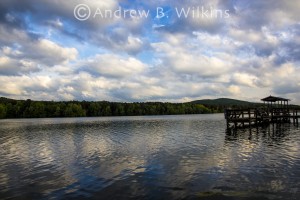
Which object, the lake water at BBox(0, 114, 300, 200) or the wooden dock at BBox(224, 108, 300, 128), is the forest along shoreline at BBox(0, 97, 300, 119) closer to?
the wooden dock at BBox(224, 108, 300, 128)

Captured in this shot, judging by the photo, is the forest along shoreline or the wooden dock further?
the forest along shoreline

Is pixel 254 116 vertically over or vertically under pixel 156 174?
over

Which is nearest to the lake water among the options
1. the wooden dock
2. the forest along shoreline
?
the wooden dock

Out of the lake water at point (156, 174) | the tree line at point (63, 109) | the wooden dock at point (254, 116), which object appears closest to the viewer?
the lake water at point (156, 174)

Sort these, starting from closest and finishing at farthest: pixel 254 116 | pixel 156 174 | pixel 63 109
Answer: pixel 156 174 < pixel 254 116 < pixel 63 109

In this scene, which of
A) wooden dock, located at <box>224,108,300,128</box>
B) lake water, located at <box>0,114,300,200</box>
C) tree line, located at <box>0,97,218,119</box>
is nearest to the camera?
lake water, located at <box>0,114,300,200</box>

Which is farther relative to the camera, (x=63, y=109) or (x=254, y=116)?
(x=63, y=109)

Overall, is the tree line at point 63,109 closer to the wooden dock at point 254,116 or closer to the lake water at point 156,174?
the wooden dock at point 254,116

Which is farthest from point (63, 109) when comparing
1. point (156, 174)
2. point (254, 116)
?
point (156, 174)

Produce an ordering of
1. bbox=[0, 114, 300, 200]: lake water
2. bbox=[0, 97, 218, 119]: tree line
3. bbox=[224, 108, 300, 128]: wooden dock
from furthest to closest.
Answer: bbox=[0, 97, 218, 119]: tree line < bbox=[224, 108, 300, 128]: wooden dock < bbox=[0, 114, 300, 200]: lake water

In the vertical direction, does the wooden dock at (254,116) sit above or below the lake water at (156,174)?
above

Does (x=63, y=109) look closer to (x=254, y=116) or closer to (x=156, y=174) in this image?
(x=254, y=116)

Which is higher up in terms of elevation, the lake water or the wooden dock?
the wooden dock

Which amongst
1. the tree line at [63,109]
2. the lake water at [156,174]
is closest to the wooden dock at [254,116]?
the lake water at [156,174]
